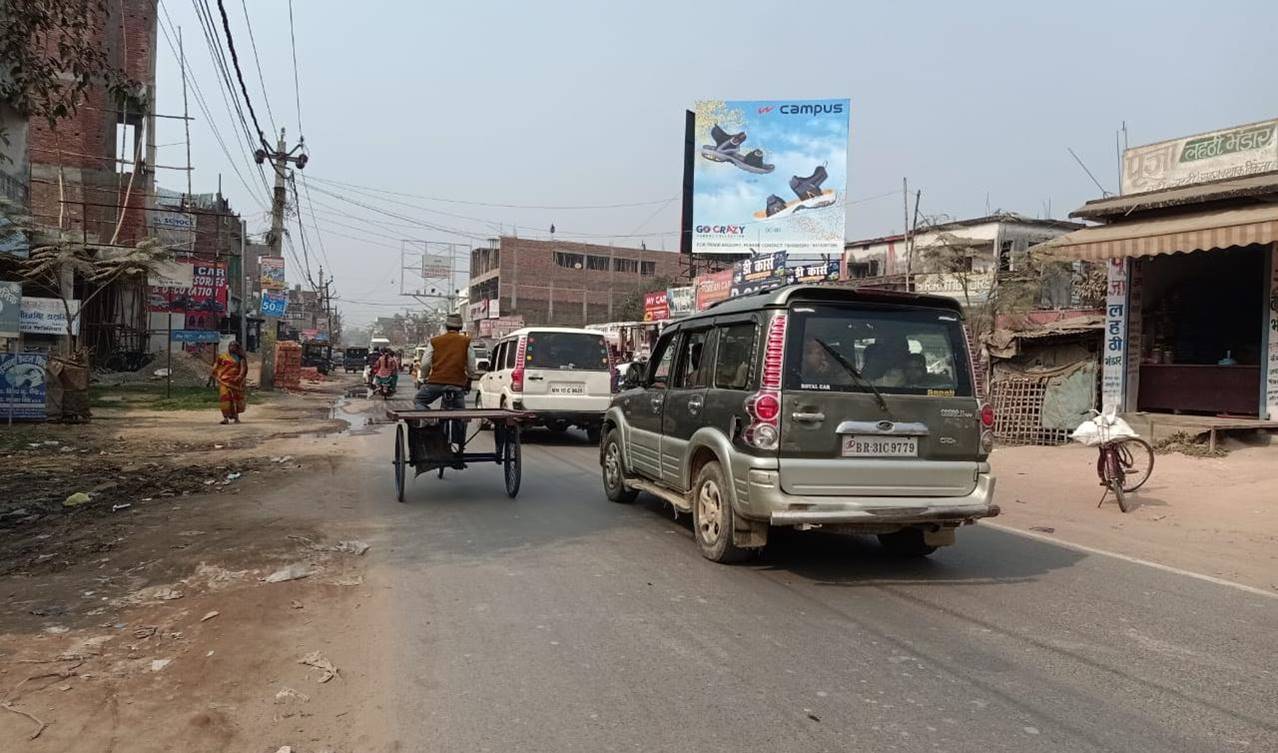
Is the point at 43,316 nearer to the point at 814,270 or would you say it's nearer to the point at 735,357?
the point at 735,357

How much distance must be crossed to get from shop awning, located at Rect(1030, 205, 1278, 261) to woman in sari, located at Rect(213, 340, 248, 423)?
15379mm

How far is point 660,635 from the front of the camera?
4664 mm

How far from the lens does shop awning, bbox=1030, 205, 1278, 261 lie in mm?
11062

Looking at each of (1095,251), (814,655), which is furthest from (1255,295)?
(814,655)

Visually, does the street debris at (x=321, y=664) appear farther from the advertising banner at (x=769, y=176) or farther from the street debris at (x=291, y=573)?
the advertising banner at (x=769, y=176)

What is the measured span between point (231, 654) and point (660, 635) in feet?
7.33

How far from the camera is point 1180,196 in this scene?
12.7 m

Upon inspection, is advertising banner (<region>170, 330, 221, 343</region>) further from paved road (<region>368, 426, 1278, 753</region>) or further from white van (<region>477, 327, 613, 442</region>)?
paved road (<region>368, 426, 1278, 753</region>)

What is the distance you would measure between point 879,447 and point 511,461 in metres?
4.62

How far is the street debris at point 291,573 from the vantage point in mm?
5660

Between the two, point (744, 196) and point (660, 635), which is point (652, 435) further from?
point (744, 196)

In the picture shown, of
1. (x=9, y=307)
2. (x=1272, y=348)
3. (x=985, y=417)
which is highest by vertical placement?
(x=9, y=307)

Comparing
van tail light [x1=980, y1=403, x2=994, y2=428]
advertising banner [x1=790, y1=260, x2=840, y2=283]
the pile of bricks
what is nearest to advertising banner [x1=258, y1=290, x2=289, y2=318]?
the pile of bricks

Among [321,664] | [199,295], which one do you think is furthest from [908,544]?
[199,295]
